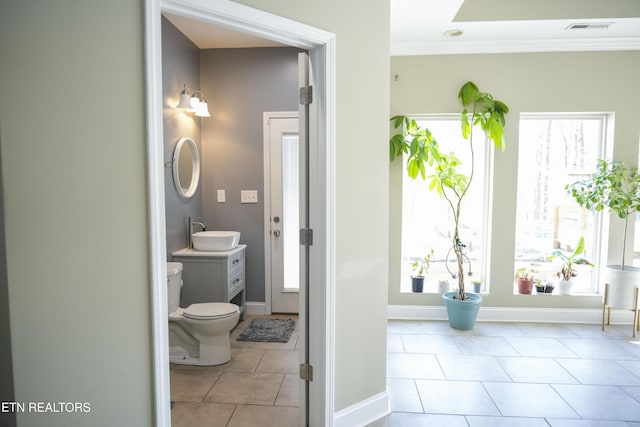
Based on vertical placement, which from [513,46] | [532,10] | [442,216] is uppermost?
[532,10]

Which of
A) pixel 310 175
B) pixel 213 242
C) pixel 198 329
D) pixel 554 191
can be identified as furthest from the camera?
pixel 554 191

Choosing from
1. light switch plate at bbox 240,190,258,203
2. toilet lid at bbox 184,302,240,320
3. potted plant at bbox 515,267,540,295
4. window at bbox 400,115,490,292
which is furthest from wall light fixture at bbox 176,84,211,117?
potted plant at bbox 515,267,540,295

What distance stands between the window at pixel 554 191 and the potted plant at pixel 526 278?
84mm

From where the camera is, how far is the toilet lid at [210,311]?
2975 mm

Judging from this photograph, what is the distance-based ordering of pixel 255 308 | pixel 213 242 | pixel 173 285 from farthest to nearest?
pixel 255 308
pixel 213 242
pixel 173 285

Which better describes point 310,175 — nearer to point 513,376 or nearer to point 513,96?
point 513,376

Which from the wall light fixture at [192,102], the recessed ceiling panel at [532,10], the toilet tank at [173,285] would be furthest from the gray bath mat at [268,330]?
the recessed ceiling panel at [532,10]

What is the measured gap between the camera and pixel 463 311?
151 inches

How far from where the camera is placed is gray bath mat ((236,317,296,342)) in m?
3.64

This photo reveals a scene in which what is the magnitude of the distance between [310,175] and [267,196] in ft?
7.00

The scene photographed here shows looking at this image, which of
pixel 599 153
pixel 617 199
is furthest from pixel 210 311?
pixel 599 153

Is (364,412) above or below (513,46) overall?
below

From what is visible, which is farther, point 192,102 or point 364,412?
point 192,102

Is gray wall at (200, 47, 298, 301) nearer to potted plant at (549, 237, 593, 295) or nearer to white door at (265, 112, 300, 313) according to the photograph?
white door at (265, 112, 300, 313)
